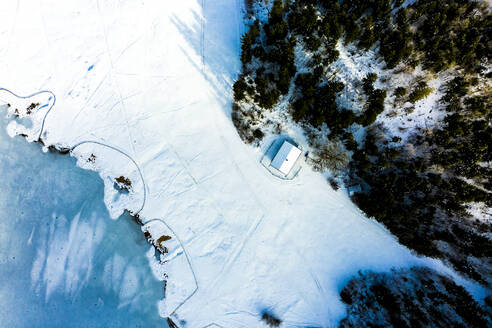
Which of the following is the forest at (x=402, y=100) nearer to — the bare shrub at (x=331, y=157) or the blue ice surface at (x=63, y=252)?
the bare shrub at (x=331, y=157)

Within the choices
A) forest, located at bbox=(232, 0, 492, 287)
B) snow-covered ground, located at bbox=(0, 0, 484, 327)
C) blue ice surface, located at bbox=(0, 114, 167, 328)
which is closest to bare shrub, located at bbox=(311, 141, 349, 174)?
forest, located at bbox=(232, 0, 492, 287)

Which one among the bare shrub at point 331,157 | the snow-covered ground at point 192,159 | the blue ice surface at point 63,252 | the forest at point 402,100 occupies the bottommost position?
the blue ice surface at point 63,252

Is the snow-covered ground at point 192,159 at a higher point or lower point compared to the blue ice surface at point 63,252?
higher

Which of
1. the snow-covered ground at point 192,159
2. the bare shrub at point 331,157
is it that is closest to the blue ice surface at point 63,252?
the snow-covered ground at point 192,159

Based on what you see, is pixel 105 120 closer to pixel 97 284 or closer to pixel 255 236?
pixel 97 284

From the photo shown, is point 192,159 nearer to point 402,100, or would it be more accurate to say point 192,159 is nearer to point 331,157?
point 331,157

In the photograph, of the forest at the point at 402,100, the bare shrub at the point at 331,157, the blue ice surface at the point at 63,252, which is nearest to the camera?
the forest at the point at 402,100

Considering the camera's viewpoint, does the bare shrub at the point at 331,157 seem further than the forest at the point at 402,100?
Yes
